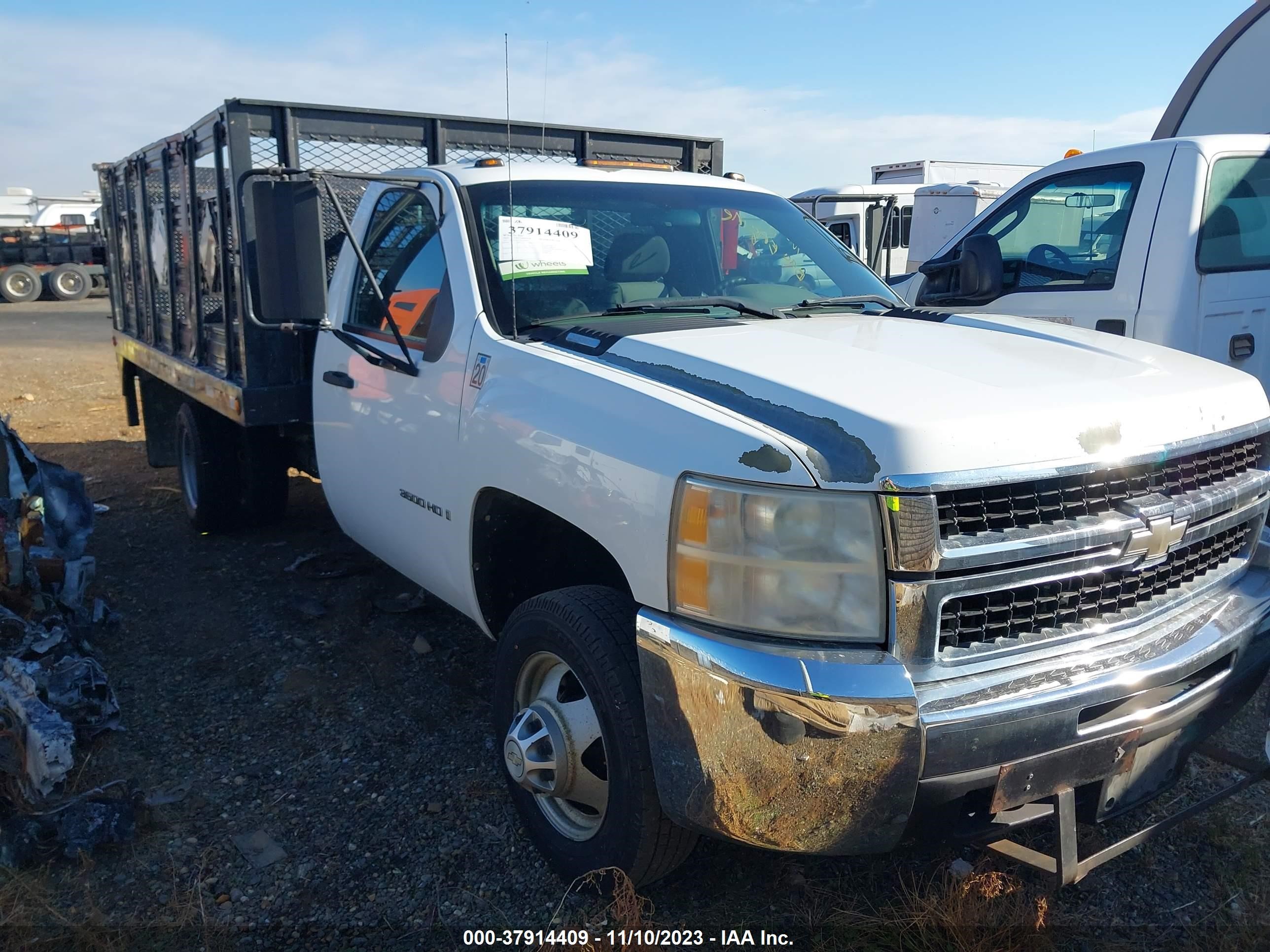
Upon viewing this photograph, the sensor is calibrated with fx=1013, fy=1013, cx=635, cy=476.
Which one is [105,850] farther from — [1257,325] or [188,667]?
[1257,325]

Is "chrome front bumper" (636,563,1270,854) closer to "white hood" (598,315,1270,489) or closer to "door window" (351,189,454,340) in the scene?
"white hood" (598,315,1270,489)

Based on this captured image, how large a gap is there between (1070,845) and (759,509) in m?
1.06

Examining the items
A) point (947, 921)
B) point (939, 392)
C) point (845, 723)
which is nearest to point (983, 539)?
point (939, 392)

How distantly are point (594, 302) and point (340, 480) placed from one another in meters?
1.47

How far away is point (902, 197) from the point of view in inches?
631

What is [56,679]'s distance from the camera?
3.62 metres

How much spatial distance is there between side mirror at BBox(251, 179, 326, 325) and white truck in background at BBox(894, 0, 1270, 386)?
2.55m

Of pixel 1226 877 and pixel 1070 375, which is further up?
pixel 1070 375

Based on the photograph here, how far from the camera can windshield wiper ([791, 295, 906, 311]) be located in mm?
3545

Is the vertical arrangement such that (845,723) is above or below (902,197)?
below

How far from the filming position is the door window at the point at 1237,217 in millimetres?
4559

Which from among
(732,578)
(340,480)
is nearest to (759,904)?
(732,578)

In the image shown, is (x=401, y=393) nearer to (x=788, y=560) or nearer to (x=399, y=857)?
(x=399, y=857)

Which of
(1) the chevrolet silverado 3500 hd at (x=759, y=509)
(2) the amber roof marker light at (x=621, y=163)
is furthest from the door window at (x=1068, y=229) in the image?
(2) the amber roof marker light at (x=621, y=163)
